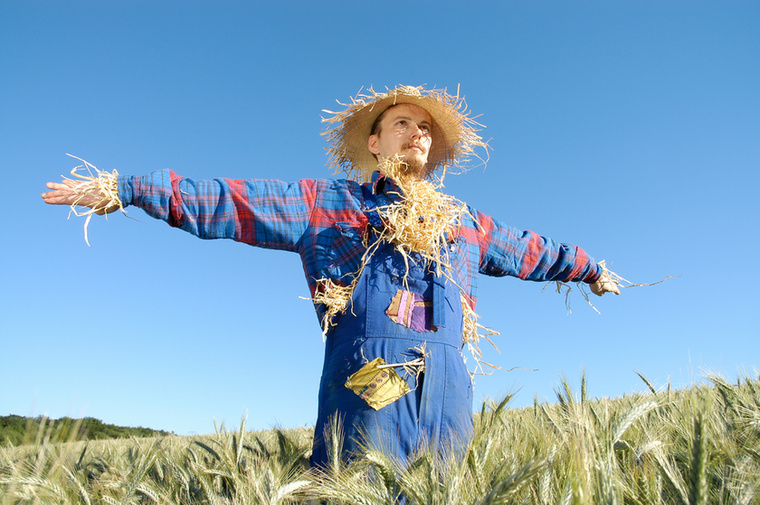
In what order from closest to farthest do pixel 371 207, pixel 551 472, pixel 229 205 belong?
pixel 551 472 → pixel 229 205 → pixel 371 207

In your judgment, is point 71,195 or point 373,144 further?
point 373,144

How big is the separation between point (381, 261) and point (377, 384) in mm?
708

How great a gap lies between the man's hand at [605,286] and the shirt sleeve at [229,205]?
2277mm

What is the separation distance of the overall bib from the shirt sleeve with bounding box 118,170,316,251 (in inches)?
21.6

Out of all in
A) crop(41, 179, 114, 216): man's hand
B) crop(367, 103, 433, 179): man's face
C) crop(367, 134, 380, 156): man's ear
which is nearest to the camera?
crop(41, 179, 114, 216): man's hand

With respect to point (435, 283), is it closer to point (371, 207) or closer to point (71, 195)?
point (371, 207)

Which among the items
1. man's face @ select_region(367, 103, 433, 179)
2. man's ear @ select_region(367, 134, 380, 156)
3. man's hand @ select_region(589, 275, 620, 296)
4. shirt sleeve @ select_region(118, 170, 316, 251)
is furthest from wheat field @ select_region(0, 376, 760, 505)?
man's ear @ select_region(367, 134, 380, 156)

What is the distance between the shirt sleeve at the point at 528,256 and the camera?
355cm

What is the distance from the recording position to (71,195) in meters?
2.69

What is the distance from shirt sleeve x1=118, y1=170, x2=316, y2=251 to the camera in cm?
279

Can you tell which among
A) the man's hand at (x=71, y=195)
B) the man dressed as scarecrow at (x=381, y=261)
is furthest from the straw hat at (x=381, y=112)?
the man's hand at (x=71, y=195)

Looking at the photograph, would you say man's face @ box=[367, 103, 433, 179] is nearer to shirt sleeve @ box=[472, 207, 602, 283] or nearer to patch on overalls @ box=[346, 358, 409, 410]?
shirt sleeve @ box=[472, 207, 602, 283]

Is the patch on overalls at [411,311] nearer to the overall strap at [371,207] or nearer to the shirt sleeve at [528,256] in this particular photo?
the overall strap at [371,207]

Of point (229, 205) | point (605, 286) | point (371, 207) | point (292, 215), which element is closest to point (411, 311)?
point (371, 207)
